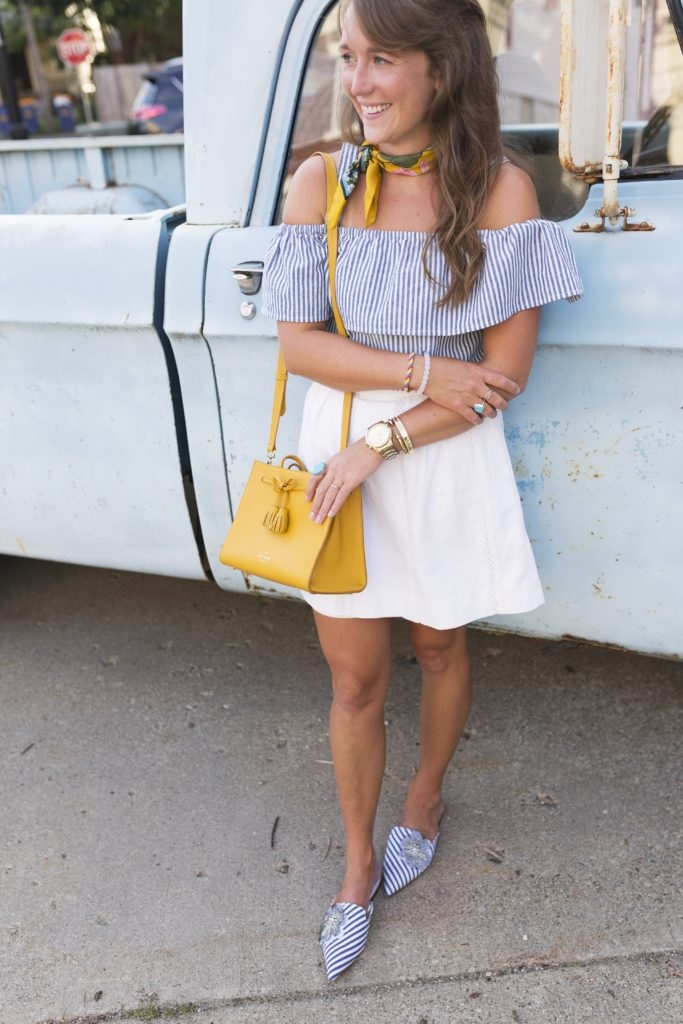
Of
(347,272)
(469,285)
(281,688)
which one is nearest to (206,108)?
(347,272)

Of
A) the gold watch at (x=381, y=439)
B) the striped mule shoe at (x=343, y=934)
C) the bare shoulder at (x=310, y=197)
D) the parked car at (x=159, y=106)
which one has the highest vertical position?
the bare shoulder at (x=310, y=197)

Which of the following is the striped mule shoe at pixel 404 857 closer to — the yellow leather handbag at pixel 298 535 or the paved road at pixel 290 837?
the paved road at pixel 290 837

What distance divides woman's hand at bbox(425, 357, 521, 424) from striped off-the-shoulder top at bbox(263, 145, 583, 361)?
5 centimetres

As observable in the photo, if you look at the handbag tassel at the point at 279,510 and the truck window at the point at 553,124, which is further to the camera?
the truck window at the point at 553,124

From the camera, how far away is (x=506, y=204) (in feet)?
5.33

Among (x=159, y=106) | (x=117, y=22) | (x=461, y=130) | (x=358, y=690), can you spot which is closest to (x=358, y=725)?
(x=358, y=690)

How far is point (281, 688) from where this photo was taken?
293 centimetres

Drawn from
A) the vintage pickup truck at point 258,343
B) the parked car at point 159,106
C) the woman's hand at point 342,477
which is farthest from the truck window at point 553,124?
the parked car at point 159,106

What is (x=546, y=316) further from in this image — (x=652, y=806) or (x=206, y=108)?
(x=652, y=806)

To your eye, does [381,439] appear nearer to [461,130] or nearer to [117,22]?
[461,130]

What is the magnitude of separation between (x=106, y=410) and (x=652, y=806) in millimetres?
1616

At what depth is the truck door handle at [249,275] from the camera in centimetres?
204

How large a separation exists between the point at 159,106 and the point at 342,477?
37.3 feet

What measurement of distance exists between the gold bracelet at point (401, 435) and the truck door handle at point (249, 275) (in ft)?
1.75
